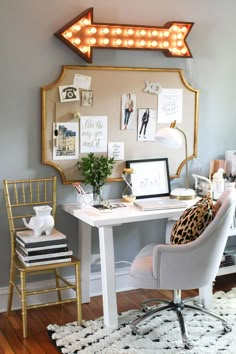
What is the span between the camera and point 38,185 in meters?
3.63

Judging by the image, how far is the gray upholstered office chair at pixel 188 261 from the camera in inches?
118

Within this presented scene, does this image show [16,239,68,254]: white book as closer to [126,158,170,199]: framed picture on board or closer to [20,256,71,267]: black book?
[20,256,71,267]: black book

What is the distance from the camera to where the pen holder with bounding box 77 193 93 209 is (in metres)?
3.57

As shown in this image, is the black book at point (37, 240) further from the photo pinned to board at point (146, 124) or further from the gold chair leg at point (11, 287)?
the photo pinned to board at point (146, 124)

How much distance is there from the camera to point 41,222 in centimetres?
335

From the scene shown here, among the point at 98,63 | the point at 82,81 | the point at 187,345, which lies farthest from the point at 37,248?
the point at 98,63

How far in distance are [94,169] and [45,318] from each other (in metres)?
1.03

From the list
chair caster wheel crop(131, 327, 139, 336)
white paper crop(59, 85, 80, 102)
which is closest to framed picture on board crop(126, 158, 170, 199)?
white paper crop(59, 85, 80, 102)

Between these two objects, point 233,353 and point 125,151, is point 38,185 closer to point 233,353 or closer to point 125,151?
point 125,151

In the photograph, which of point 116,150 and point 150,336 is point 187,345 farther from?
point 116,150

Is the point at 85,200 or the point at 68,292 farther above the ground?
the point at 85,200

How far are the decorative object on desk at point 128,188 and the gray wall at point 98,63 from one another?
0.24 feet

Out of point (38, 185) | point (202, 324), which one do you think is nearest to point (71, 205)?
point (38, 185)

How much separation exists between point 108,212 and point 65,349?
34.3 inches
